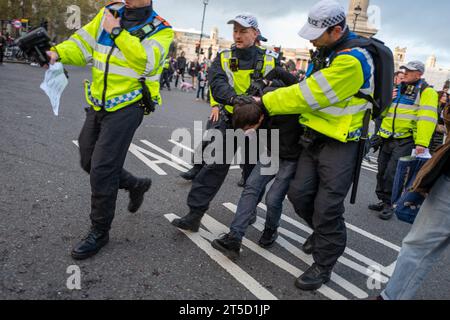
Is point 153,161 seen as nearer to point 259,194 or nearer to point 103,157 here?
point 259,194

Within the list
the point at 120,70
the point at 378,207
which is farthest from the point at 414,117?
the point at 120,70

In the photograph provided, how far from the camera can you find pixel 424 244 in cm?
233

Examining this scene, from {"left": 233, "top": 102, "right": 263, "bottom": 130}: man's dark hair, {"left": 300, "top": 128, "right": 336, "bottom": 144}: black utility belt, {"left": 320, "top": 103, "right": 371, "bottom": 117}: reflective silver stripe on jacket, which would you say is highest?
{"left": 320, "top": 103, "right": 371, "bottom": 117}: reflective silver stripe on jacket

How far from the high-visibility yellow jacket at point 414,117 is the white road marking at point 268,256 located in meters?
2.54

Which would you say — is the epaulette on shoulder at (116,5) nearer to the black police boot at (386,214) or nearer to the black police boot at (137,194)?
the black police boot at (137,194)

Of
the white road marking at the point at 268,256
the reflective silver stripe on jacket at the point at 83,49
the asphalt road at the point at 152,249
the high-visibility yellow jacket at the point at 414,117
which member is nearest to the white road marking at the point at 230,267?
the asphalt road at the point at 152,249

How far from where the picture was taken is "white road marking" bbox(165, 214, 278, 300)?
269 cm

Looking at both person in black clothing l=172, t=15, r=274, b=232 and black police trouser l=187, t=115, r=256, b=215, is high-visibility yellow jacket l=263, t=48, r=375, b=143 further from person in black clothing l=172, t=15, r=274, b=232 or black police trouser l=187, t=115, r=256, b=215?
black police trouser l=187, t=115, r=256, b=215

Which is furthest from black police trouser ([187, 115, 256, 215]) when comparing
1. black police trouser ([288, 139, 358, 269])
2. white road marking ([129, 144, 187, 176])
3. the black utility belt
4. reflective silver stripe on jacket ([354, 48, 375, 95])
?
white road marking ([129, 144, 187, 176])

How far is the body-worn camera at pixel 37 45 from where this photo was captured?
2729 millimetres

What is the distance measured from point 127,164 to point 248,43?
115 inches

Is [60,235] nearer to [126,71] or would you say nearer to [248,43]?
[126,71]

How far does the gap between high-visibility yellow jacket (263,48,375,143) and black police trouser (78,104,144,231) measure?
1.10 m
